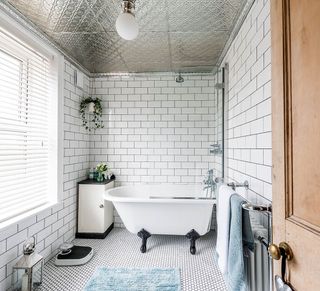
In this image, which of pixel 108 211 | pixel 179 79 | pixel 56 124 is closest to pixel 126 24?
pixel 56 124

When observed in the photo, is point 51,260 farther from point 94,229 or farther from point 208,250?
point 208,250

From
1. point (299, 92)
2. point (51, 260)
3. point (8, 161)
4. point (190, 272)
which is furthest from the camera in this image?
point (51, 260)

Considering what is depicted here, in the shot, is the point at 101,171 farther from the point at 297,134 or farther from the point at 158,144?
the point at 297,134

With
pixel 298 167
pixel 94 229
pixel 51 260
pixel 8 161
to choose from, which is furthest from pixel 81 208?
pixel 298 167

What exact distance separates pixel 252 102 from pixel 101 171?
7.72 ft

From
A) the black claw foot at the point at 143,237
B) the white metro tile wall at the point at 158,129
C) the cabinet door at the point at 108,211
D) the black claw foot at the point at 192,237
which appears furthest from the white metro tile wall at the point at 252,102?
the cabinet door at the point at 108,211

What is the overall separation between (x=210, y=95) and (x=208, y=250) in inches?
87.0

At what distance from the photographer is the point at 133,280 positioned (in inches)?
86.6

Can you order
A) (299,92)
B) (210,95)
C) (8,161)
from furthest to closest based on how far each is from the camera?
(210,95), (8,161), (299,92)

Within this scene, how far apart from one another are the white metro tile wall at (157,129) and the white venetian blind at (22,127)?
116 cm

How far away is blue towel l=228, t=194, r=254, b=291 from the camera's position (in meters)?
1.52

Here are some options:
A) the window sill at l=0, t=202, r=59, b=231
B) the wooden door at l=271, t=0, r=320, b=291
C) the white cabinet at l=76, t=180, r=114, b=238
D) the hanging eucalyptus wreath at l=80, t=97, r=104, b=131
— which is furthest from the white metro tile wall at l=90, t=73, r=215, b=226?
the wooden door at l=271, t=0, r=320, b=291

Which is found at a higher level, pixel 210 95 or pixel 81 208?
pixel 210 95

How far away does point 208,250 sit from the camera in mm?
2859
